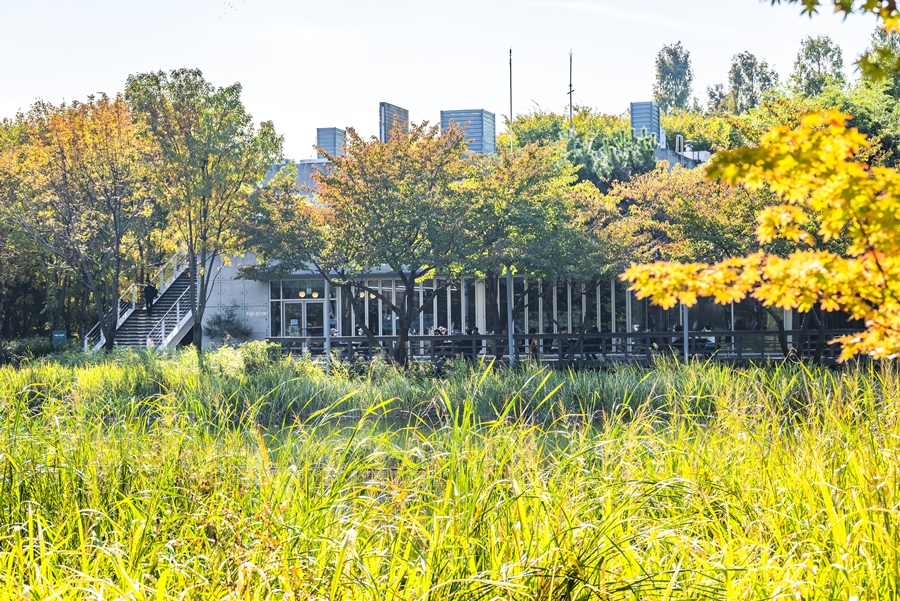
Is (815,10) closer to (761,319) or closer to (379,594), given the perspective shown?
(379,594)

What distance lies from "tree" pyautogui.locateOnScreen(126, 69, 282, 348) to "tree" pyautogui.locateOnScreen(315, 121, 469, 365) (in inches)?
86.0

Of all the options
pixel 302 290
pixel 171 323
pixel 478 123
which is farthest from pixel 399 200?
pixel 478 123

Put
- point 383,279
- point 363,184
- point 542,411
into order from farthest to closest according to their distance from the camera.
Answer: point 383,279, point 363,184, point 542,411

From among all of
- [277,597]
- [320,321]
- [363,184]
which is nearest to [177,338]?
[320,321]

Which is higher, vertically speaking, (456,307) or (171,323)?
(456,307)

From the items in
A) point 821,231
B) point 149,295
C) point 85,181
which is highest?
point 85,181

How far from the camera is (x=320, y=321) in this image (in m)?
33.9

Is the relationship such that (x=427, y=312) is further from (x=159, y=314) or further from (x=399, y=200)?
(x=399, y=200)

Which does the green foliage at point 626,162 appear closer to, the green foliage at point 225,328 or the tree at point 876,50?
the green foliage at point 225,328

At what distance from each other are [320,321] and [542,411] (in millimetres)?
20262

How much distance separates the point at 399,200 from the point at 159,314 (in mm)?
14184

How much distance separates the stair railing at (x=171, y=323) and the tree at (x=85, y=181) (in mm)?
3636

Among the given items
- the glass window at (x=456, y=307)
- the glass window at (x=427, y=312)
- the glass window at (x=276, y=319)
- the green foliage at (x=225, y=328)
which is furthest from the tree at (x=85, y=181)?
the glass window at (x=456, y=307)

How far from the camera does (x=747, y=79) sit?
62.8m
